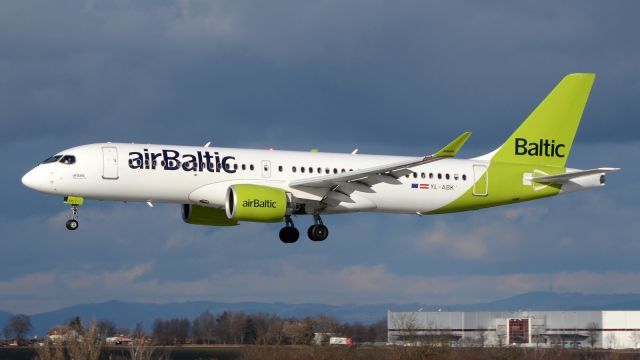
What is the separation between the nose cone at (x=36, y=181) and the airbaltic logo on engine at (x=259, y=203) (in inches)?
383

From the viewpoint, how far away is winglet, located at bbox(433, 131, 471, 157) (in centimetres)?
5175

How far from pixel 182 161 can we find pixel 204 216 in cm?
629

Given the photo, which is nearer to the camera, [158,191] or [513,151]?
[158,191]

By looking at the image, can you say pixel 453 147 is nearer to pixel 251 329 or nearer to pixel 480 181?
pixel 480 181

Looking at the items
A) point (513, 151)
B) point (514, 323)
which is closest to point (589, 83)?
point (513, 151)

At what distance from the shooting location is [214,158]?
2264 inches

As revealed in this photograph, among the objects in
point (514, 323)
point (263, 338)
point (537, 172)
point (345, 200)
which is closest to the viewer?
point (263, 338)

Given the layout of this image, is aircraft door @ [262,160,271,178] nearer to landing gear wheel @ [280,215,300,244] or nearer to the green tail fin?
landing gear wheel @ [280,215,300,244]

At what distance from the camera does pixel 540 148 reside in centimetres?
6738

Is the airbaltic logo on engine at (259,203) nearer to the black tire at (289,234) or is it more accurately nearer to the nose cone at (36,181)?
the black tire at (289,234)

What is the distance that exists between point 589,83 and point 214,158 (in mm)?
25177

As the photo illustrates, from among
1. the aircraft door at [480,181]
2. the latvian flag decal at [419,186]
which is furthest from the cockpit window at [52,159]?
the aircraft door at [480,181]

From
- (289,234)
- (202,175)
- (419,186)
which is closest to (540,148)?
(419,186)

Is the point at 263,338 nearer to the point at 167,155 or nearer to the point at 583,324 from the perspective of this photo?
the point at 167,155
